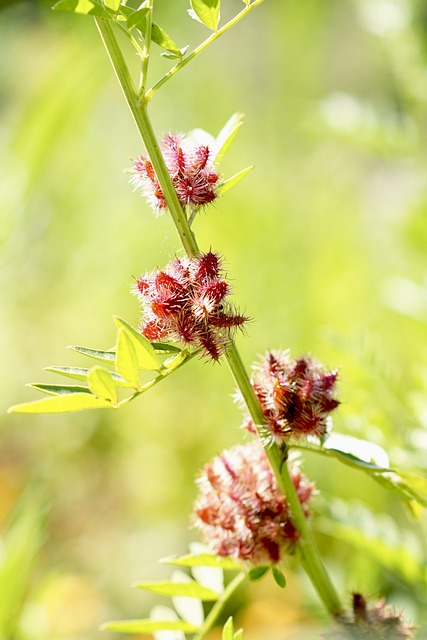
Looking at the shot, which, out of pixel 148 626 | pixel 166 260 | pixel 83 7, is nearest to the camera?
pixel 83 7

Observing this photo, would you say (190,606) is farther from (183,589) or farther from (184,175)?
(184,175)

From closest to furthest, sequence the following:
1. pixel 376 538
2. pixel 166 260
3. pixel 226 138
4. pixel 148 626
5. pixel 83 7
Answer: pixel 83 7, pixel 226 138, pixel 148 626, pixel 376 538, pixel 166 260

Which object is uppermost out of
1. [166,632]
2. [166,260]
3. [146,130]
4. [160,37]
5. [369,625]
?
[166,260]

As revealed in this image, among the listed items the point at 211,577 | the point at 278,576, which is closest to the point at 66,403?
the point at 278,576

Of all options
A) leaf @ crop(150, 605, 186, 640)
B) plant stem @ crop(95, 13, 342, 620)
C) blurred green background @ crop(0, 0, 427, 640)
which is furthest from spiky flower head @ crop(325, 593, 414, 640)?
blurred green background @ crop(0, 0, 427, 640)

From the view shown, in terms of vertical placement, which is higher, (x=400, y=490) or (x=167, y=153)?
(x=167, y=153)

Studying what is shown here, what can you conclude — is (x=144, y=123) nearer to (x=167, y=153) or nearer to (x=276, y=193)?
(x=167, y=153)

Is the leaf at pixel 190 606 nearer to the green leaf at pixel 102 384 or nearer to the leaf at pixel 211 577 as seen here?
the leaf at pixel 211 577

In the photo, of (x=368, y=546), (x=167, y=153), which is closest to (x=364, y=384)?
(x=368, y=546)
